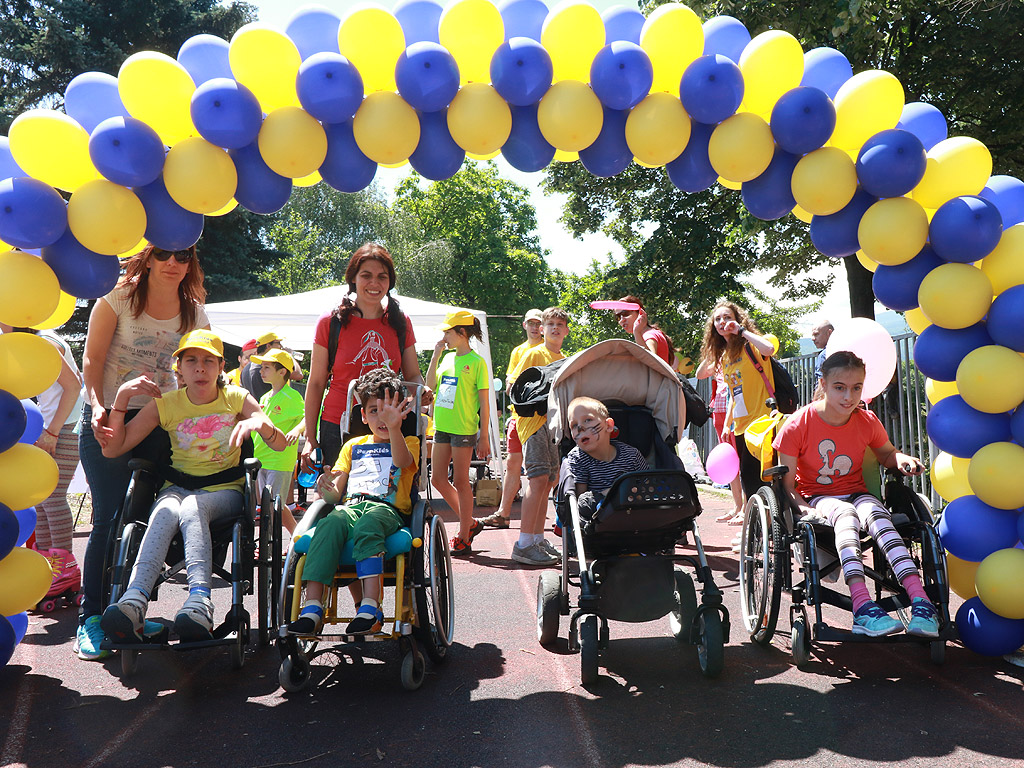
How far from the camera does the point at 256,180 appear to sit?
4504mm

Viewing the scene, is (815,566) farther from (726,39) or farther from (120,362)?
(120,362)

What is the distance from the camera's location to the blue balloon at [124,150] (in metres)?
4.13

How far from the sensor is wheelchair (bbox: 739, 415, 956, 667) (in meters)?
3.95

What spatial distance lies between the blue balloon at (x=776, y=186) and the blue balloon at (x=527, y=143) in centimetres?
118

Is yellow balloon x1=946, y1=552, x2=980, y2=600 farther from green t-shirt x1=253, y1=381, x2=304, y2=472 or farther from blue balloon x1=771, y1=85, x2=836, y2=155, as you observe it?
green t-shirt x1=253, y1=381, x2=304, y2=472

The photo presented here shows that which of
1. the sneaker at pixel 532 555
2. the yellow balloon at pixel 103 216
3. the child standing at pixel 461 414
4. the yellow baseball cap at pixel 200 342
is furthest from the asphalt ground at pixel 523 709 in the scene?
the child standing at pixel 461 414

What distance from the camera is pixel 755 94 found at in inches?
180

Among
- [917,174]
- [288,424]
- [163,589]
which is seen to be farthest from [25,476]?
[917,174]

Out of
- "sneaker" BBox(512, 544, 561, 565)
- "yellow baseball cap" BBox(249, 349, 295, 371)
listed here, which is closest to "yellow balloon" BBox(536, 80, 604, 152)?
"sneaker" BBox(512, 544, 561, 565)

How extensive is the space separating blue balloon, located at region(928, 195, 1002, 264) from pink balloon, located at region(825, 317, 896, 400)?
61.2 inches

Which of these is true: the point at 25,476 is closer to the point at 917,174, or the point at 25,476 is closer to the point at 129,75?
the point at 129,75

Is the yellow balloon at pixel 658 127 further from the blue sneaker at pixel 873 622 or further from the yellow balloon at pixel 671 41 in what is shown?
the blue sneaker at pixel 873 622

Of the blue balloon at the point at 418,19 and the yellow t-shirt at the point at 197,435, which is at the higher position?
the blue balloon at the point at 418,19

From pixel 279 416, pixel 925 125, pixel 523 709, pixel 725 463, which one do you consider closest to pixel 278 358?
pixel 279 416
